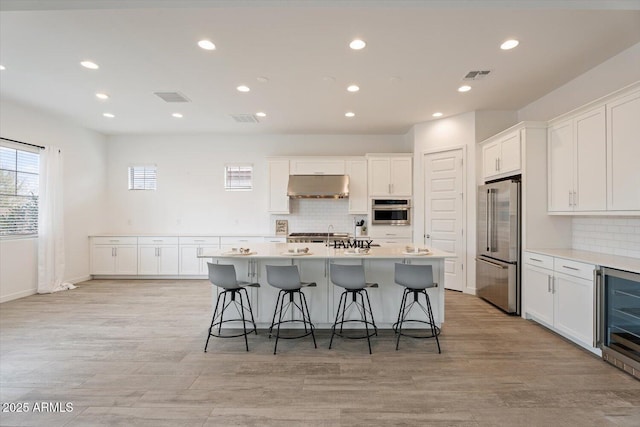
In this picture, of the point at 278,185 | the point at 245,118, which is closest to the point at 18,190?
the point at 245,118

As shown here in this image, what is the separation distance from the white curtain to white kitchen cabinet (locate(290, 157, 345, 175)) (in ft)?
14.1

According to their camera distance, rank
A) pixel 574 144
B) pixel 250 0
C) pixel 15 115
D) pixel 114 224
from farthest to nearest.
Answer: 1. pixel 114 224
2. pixel 15 115
3. pixel 574 144
4. pixel 250 0

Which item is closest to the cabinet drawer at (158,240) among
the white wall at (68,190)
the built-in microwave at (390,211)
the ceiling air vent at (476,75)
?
the white wall at (68,190)

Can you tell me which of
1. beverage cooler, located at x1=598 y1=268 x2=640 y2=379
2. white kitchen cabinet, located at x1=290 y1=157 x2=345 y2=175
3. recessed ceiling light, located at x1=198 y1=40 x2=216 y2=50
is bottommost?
beverage cooler, located at x1=598 y1=268 x2=640 y2=379

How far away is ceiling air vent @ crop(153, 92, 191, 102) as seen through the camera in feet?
15.0

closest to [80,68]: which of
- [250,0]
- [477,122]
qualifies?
[250,0]

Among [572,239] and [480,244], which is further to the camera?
[480,244]

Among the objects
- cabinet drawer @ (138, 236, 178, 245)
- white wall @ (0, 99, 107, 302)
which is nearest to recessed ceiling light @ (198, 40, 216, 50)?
white wall @ (0, 99, 107, 302)

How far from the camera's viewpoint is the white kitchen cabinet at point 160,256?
649cm

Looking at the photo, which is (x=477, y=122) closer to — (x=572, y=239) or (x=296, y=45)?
(x=572, y=239)

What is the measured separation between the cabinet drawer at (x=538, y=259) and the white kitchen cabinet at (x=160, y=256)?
609 cm

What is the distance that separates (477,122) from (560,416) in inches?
174

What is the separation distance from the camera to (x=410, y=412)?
2.23 metres

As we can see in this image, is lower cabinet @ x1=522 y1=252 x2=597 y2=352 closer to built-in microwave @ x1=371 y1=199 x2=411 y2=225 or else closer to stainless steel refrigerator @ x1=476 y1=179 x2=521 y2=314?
stainless steel refrigerator @ x1=476 y1=179 x2=521 y2=314
